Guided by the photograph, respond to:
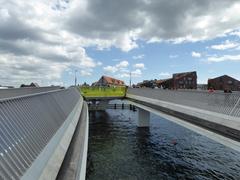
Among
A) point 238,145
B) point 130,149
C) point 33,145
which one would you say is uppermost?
point 33,145

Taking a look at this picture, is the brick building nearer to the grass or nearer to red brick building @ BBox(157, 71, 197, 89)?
red brick building @ BBox(157, 71, 197, 89)

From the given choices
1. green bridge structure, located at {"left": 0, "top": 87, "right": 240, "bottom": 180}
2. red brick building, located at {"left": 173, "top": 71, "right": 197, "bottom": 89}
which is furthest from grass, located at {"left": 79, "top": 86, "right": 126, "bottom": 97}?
red brick building, located at {"left": 173, "top": 71, "right": 197, "bottom": 89}

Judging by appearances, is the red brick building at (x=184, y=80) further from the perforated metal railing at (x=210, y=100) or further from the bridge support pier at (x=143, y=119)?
the perforated metal railing at (x=210, y=100)

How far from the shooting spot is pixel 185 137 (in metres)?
33.3

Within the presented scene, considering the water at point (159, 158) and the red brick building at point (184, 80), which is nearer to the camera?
the water at point (159, 158)

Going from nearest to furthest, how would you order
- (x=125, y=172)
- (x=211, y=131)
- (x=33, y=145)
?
(x=33, y=145), (x=211, y=131), (x=125, y=172)

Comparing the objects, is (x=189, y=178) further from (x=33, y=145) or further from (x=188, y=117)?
(x=33, y=145)

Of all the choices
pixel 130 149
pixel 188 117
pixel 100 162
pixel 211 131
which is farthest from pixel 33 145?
pixel 130 149

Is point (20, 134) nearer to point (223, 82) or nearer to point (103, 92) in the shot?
point (103, 92)

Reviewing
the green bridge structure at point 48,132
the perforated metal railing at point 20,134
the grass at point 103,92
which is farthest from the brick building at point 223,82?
the perforated metal railing at point 20,134

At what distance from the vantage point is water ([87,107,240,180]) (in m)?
18.9

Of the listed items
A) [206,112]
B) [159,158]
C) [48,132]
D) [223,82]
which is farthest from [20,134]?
[223,82]

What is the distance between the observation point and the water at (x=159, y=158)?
62.1 feet

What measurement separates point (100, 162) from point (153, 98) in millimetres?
11758
